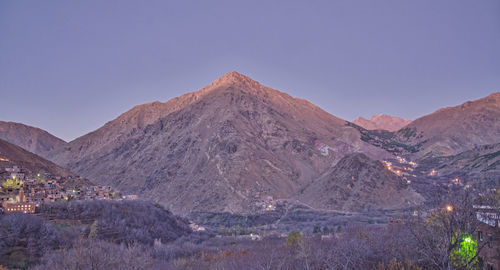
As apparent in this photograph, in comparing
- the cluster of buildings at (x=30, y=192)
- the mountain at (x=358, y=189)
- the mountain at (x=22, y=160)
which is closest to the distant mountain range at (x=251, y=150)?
the mountain at (x=358, y=189)

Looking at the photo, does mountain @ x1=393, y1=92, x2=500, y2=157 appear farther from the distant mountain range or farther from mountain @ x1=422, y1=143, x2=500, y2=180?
mountain @ x1=422, y1=143, x2=500, y2=180

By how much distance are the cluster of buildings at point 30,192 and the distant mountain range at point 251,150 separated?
3315 cm

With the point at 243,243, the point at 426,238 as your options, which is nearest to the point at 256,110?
the point at 243,243

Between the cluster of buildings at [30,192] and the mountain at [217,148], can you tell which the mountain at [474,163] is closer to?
the mountain at [217,148]

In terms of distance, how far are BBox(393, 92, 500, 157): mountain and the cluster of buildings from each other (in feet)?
365

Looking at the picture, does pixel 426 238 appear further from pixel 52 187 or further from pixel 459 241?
pixel 52 187

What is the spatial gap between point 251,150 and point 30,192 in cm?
5955

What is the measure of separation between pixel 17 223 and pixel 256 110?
92.6 m

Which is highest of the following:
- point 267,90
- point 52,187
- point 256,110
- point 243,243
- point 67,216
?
point 267,90

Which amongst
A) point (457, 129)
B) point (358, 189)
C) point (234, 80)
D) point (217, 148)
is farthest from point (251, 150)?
point (457, 129)

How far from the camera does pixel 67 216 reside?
43.3 metres

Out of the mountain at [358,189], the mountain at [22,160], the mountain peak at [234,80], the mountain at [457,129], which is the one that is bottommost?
the mountain at [358,189]

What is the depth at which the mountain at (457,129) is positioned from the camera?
132625 millimetres

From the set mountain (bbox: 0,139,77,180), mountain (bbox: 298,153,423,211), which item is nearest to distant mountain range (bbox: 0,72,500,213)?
mountain (bbox: 298,153,423,211)
